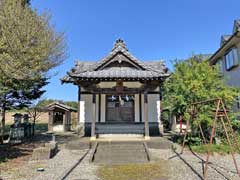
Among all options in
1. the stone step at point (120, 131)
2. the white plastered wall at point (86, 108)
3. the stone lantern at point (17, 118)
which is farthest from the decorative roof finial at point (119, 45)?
the stone lantern at point (17, 118)

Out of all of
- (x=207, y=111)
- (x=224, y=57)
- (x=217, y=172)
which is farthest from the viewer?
(x=224, y=57)

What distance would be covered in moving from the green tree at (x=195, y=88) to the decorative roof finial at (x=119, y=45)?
384 centimetres

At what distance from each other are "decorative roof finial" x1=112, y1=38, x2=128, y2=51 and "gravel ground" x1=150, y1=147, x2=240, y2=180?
7025 mm

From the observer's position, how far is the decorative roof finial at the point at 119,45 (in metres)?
13.2

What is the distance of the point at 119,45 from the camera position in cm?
1364

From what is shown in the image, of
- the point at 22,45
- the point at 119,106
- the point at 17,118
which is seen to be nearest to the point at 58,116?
the point at 17,118

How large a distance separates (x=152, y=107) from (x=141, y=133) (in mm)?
1936

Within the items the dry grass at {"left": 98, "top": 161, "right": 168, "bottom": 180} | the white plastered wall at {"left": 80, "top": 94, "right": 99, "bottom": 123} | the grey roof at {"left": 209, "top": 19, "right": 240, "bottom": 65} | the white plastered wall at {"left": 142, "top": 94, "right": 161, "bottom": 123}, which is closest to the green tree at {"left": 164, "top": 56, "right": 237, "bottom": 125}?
the white plastered wall at {"left": 142, "top": 94, "right": 161, "bottom": 123}

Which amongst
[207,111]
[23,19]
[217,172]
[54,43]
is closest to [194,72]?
[207,111]

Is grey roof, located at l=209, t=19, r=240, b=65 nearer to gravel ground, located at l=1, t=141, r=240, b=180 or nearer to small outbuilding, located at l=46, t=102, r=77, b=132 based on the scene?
gravel ground, located at l=1, t=141, r=240, b=180

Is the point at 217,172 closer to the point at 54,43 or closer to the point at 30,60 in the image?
the point at 30,60

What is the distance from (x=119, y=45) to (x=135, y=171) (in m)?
9.25

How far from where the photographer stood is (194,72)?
10.6m

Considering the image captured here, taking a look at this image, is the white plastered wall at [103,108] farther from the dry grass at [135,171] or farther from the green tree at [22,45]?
the dry grass at [135,171]
